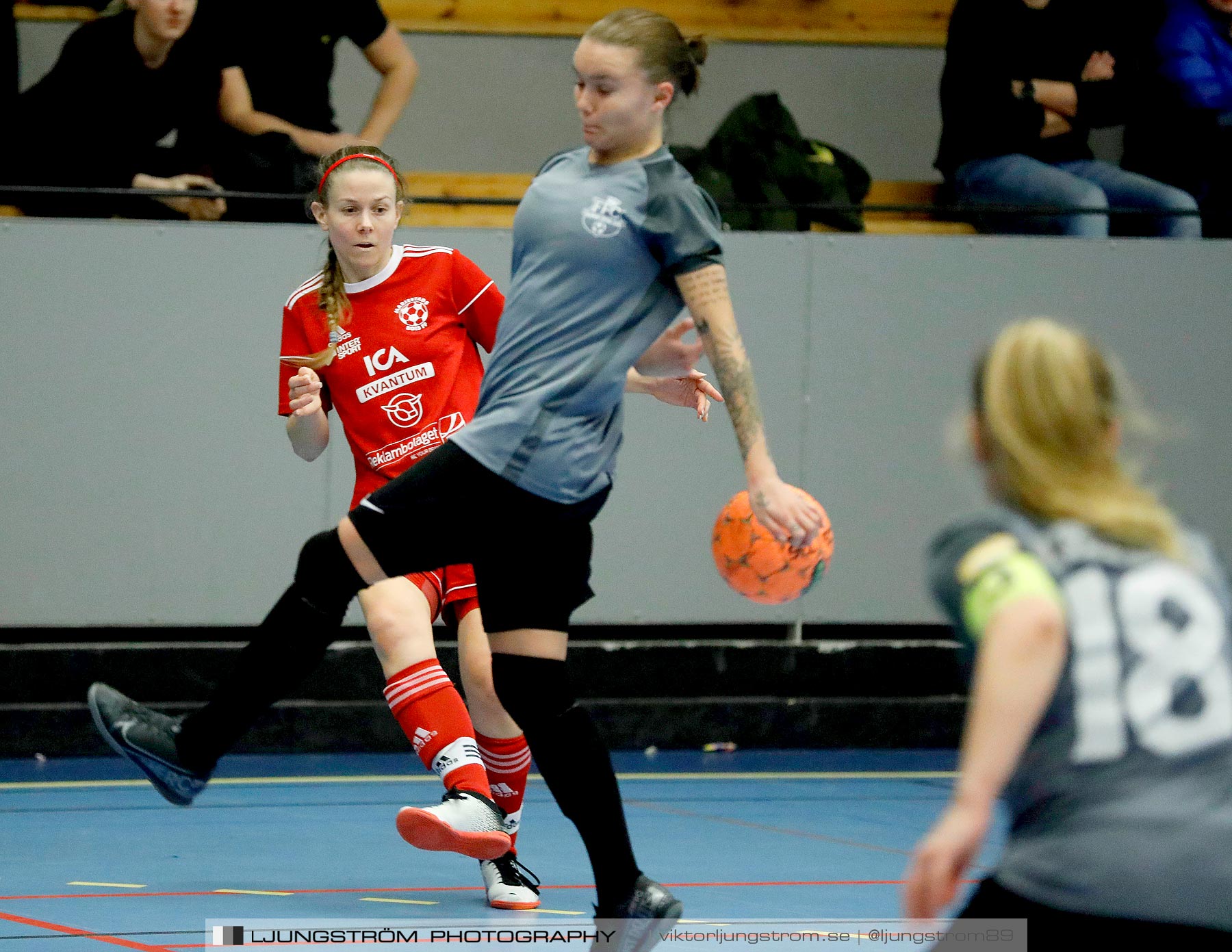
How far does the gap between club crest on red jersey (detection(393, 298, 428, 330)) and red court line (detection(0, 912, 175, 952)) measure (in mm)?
1600

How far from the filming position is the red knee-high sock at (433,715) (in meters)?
4.07

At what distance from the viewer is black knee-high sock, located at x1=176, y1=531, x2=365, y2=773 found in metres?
3.41

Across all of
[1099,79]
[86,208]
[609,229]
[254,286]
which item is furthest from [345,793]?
[1099,79]

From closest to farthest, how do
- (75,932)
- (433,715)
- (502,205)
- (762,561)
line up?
1. (75,932)
2. (433,715)
3. (762,561)
4. (502,205)

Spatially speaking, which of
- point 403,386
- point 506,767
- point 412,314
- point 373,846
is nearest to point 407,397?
point 403,386

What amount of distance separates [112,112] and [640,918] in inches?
179

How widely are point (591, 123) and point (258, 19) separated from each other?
4.22 m

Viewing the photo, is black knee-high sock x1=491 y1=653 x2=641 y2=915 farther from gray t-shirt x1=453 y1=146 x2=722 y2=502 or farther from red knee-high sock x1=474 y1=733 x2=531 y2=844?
red knee-high sock x1=474 y1=733 x2=531 y2=844

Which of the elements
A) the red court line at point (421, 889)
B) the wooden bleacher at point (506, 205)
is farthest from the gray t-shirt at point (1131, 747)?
the wooden bleacher at point (506, 205)

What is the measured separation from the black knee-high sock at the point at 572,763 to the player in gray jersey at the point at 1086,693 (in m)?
1.26

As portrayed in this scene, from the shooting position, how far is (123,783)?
595cm

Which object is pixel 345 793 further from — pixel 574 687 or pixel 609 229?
pixel 609 229

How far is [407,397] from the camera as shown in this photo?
14.2 feet

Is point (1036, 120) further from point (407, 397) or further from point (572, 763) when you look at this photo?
point (572, 763)
